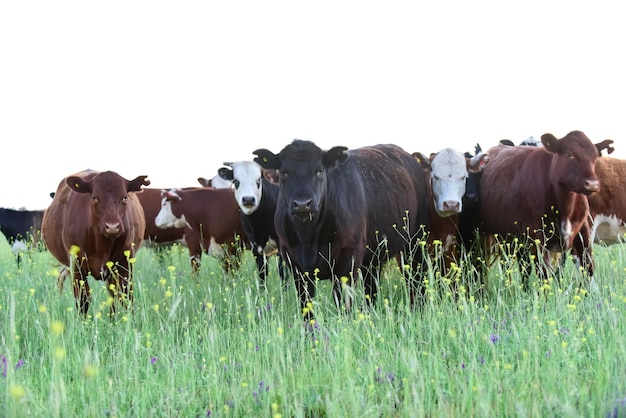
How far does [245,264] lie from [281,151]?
6.37 metres

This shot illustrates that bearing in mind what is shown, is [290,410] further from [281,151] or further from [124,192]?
[124,192]

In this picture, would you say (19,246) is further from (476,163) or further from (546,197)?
(546,197)

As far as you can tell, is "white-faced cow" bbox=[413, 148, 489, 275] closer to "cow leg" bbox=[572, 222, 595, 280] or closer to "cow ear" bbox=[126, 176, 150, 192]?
"cow leg" bbox=[572, 222, 595, 280]

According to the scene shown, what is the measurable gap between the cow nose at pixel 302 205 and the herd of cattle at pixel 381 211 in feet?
0.04

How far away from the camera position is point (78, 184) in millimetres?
8203

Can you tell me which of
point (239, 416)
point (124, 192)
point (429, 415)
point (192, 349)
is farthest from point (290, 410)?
point (124, 192)

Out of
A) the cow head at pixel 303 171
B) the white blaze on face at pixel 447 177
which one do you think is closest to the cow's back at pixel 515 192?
the white blaze on face at pixel 447 177

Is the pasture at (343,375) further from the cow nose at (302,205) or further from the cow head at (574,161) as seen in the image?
the cow head at (574,161)

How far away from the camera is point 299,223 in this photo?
7.64 meters

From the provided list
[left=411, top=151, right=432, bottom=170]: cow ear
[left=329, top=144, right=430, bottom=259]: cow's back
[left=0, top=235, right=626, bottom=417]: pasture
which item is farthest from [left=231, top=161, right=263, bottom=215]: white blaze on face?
[left=0, top=235, right=626, bottom=417]: pasture

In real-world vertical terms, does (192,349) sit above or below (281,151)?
below

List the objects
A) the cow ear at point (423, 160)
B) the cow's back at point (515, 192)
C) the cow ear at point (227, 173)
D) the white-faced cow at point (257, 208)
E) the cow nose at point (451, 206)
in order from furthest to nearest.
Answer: the cow ear at point (227, 173) < the white-faced cow at point (257, 208) < the cow ear at point (423, 160) < the cow's back at point (515, 192) < the cow nose at point (451, 206)

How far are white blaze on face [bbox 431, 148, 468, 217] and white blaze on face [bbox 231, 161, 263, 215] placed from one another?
353 cm

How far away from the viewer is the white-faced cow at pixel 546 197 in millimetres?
8734
